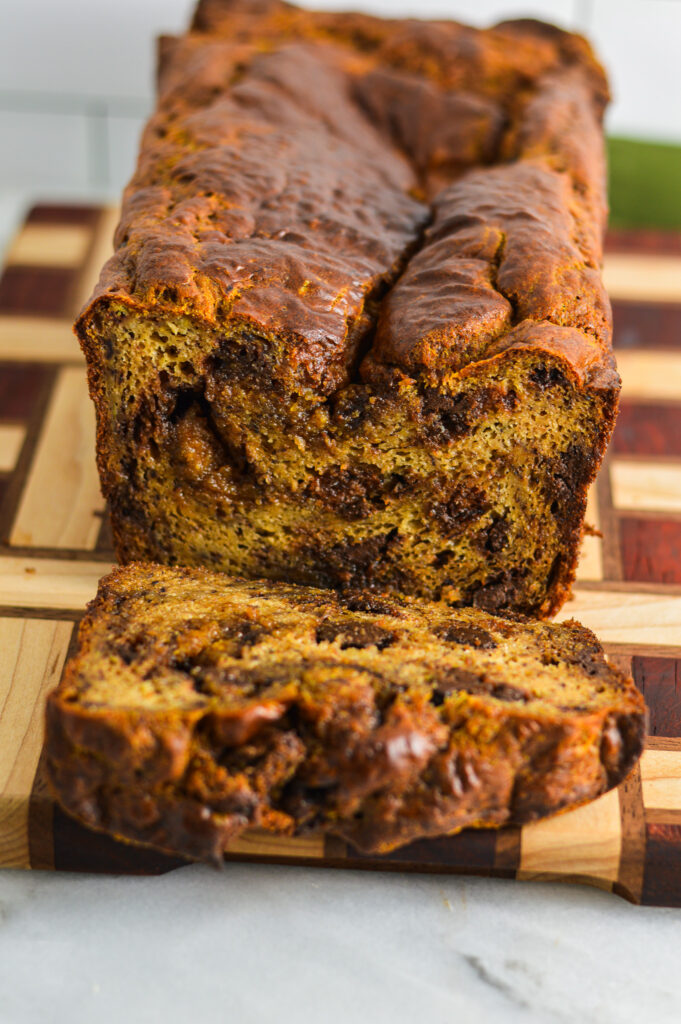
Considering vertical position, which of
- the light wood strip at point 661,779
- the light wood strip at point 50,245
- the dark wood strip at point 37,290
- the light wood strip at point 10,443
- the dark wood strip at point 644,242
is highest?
the dark wood strip at point 644,242

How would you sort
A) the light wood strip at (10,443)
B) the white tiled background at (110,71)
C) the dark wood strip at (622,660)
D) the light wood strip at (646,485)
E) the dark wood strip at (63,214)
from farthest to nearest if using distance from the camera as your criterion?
the white tiled background at (110,71)
the dark wood strip at (63,214)
the light wood strip at (10,443)
the light wood strip at (646,485)
the dark wood strip at (622,660)

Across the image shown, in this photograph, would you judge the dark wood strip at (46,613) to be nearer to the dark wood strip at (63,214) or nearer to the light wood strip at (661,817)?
the light wood strip at (661,817)

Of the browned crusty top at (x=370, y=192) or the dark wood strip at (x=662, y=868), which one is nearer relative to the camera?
the dark wood strip at (x=662, y=868)


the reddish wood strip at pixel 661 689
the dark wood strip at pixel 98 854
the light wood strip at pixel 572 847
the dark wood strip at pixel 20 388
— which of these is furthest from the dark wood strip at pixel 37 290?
the light wood strip at pixel 572 847

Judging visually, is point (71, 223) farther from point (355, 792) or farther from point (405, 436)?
point (355, 792)

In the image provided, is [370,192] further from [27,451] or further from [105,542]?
[27,451]

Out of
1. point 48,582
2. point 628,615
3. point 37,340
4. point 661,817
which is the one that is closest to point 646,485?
point 628,615
